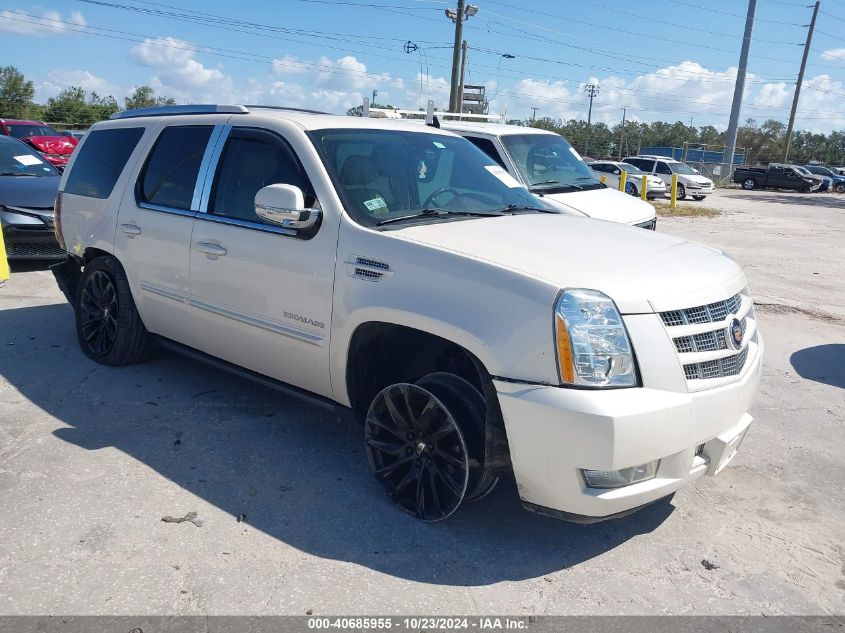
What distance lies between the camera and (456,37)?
3039 centimetres

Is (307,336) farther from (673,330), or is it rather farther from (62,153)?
(62,153)

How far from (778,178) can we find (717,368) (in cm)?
4562

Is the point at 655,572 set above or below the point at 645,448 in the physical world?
below

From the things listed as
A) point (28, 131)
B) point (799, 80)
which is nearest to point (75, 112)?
point (28, 131)

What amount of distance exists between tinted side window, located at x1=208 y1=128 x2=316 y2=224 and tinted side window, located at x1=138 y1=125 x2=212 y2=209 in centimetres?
29

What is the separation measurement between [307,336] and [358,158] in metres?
1.06

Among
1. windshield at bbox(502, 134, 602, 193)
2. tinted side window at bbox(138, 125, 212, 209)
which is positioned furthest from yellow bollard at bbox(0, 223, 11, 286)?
windshield at bbox(502, 134, 602, 193)

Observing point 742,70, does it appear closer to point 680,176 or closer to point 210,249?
point 680,176

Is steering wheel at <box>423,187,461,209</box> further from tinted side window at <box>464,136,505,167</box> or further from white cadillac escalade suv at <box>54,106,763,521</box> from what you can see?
tinted side window at <box>464,136,505,167</box>

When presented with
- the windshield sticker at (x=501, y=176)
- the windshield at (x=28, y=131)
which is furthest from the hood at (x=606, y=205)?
the windshield at (x=28, y=131)

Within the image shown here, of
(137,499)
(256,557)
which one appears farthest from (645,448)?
(137,499)

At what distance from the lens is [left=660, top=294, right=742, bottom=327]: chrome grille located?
10.1 ft

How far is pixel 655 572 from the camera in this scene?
319 centimetres

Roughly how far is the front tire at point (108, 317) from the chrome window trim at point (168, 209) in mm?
584
